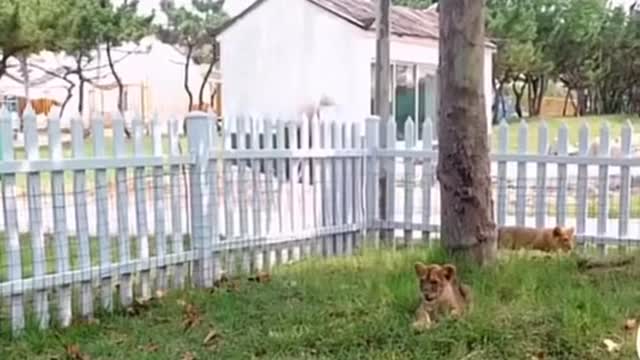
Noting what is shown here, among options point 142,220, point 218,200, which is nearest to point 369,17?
point 218,200

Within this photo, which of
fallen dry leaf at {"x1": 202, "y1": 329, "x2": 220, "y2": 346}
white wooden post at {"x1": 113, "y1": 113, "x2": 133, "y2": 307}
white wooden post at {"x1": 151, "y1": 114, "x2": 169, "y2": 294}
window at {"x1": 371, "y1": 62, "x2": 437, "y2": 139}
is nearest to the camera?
fallen dry leaf at {"x1": 202, "y1": 329, "x2": 220, "y2": 346}

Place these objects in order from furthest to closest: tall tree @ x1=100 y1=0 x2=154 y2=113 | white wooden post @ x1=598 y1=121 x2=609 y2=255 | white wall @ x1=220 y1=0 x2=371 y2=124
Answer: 1. tall tree @ x1=100 y1=0 x2=154 y2=113
2. white wall @ x1=220 y1=0 x2=371 y2=124
3. white wooden post @ x1=598 y1=121 x2=609 y2=255

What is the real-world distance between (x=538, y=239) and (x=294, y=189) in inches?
71.8

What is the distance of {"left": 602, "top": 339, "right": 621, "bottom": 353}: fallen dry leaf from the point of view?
3.48m

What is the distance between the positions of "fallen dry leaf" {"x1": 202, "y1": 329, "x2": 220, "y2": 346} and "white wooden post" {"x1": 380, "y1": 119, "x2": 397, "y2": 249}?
2790 mm

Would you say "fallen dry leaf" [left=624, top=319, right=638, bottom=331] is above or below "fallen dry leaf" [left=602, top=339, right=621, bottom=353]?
above

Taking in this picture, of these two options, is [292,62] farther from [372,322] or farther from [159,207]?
[372,322]

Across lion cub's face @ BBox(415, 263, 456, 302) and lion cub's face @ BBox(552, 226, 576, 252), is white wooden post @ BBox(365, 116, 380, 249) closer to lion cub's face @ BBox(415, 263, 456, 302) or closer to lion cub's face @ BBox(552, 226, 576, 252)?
lion cub's face @ BBox(552, 226, 576, 252)

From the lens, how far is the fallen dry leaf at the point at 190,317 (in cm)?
416

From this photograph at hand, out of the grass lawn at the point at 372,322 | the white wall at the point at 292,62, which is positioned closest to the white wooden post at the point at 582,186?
the grass lawn at the point at 372,322

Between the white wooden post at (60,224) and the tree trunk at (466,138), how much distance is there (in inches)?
89.6

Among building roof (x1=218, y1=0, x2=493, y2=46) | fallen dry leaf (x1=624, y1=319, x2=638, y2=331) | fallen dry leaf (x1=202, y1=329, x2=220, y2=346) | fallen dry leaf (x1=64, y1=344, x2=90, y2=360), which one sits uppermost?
building roof (x1=218, y1=0, x2=493, y2=46)

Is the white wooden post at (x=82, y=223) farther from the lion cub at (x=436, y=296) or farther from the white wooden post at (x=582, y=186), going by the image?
the white wooden post at (x=582, y=186)

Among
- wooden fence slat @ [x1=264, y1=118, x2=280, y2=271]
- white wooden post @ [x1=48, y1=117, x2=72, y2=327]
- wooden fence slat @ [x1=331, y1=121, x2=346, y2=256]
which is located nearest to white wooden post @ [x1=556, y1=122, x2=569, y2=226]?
wooden fence slat @ [x1=331, y1=121, x2=346, y2=256]
